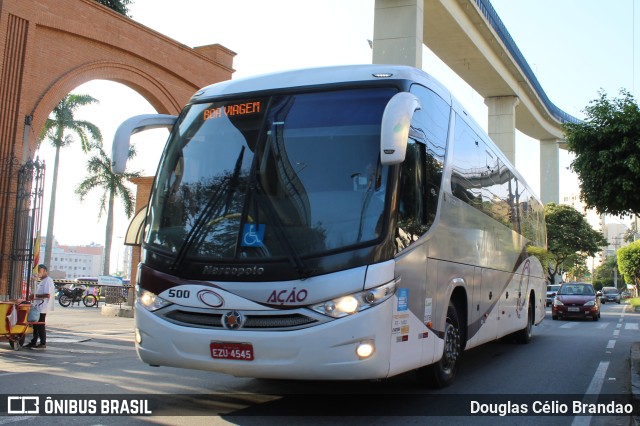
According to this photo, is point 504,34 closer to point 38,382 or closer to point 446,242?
point 446,242

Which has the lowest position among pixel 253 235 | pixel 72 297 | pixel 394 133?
pixel 72 297

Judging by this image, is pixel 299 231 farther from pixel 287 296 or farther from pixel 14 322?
pixel 14 322

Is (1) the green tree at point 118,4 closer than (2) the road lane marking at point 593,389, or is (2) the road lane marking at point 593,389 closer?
(2) the road lane marking at point 593,389

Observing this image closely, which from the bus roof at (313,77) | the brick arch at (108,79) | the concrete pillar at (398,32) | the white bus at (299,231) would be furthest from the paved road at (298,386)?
the concrete pillar at (398,32)

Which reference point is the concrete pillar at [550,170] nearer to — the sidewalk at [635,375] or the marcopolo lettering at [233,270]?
the sidewalk at [635,375]

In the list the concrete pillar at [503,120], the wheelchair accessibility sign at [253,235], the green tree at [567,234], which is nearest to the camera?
the wheelchair accessibility sign at [253,235]

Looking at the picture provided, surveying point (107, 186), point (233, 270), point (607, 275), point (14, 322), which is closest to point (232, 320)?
point (233, 270)

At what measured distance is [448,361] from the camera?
23.9 feet

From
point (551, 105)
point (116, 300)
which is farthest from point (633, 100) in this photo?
point (551, 105)

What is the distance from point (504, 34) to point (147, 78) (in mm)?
20302

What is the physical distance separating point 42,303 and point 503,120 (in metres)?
30.3

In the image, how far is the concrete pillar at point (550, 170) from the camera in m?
55.9

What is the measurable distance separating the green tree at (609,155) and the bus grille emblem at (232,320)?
962cm

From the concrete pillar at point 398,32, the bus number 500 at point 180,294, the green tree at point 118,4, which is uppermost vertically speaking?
the green tree at point 118,4
